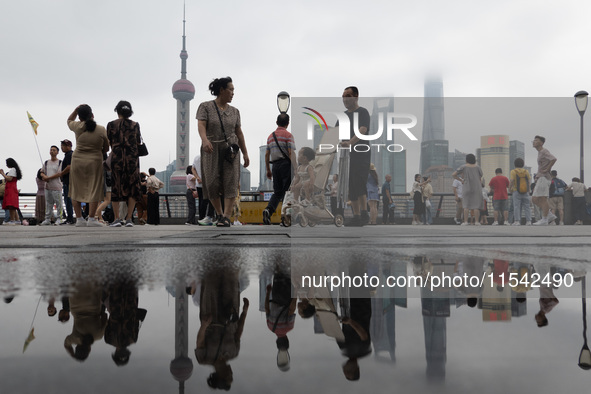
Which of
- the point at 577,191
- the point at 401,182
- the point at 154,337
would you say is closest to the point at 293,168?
the point at 401,182

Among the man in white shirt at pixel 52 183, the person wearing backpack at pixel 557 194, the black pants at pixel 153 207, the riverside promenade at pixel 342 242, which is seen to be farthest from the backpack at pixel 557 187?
the man in white shirt at pixel 52 183

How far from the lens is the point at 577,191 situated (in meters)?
11.7

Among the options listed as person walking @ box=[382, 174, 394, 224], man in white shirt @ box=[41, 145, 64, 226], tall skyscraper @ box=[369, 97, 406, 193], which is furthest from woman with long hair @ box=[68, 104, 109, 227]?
person walking @ box=[382, 174, 394, 224]

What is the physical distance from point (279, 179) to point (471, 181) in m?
3.23

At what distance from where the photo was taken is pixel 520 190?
937cm

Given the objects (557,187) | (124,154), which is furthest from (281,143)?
(557,187)

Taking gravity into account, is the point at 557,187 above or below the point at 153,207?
above

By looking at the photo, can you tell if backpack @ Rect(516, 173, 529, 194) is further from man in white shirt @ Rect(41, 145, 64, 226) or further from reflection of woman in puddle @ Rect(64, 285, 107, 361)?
reflection of woman in puddle @ Rect(64, 285, 107, 361)

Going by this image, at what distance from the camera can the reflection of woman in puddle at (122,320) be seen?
535 millimetres

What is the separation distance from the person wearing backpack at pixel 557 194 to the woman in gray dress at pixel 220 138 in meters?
8.96

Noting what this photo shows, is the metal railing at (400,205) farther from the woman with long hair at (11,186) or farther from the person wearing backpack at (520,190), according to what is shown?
the woman with long hair at (11,186)

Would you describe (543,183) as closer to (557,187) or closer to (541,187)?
(541,187)

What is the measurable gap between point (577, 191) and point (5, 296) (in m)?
13.1

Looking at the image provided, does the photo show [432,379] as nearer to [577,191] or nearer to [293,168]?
[293,168]
